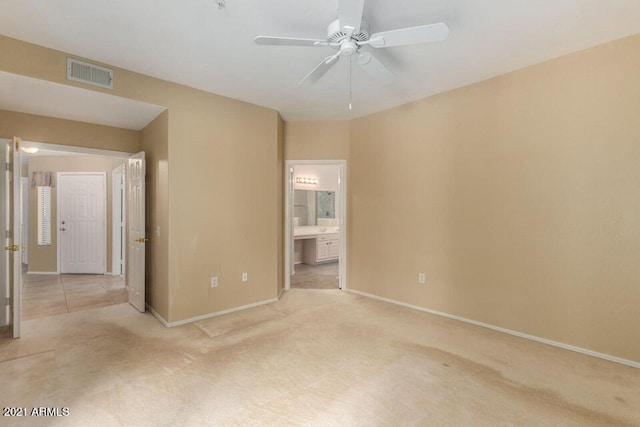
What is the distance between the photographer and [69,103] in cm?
314

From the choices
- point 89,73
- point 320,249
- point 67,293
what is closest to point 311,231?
point 320,249

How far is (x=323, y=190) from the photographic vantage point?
743 cm

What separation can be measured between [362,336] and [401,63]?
276 cm

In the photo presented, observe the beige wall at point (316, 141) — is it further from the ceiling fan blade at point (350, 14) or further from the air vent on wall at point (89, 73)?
the ceiling fan blade at point (350, 14)

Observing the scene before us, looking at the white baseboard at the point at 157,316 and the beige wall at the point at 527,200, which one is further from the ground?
the beige wall at the point at 527,200

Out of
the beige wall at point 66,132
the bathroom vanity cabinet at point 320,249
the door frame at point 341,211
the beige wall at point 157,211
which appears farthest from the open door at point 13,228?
the bathroom vanity cabinet at point 320,249

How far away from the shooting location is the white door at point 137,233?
3.79 m

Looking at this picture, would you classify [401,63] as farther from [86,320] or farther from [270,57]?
[86,320]

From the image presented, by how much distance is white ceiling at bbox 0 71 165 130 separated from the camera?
2.70 m

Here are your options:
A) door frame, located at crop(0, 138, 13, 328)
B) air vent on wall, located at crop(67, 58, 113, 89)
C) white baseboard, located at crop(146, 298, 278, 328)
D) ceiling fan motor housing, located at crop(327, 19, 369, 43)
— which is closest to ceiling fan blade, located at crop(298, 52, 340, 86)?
ceiling fan motor housing, located at crop(327, 19, 369, 43)

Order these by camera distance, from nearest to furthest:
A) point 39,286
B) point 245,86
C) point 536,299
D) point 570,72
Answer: point 570,72 < point 536,299 < point 245,86 < point 39,286

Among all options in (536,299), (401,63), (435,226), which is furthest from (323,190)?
(536,299)

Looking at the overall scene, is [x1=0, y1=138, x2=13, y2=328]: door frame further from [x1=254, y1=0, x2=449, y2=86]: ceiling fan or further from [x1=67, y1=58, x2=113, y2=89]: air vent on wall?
[x1=254, y1=0, x2=449, y2=86]: ceiling fan

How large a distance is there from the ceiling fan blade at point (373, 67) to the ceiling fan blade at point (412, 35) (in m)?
0.15
